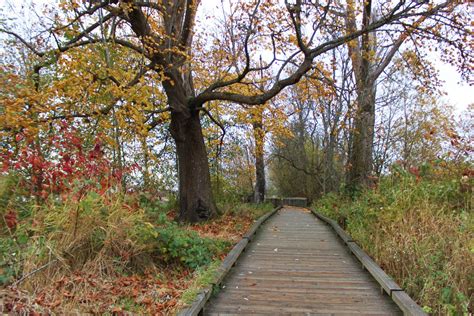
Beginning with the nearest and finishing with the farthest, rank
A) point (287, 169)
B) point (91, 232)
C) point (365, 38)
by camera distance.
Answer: point (91, 232)
point (365, 38)
point (287, 169)

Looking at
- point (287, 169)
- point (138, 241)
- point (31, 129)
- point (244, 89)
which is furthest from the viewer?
point (287, 169)

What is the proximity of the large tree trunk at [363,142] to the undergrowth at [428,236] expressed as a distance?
14.4 feet

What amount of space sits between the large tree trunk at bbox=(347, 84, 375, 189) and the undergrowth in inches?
173

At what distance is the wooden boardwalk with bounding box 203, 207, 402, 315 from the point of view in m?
3.77

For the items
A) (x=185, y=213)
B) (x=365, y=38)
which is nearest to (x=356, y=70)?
(x=365, y=38)

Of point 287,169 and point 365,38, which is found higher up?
point 365,38

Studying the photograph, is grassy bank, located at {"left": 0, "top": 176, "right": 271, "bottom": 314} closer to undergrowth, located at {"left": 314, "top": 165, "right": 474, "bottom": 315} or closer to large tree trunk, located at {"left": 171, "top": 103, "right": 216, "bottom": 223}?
undergrowth, located at {"left": 314, "top": 165, "right": 474, "bottom": 315}

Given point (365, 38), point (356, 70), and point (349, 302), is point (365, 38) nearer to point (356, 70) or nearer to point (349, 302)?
point (356, 70)

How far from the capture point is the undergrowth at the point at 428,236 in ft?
12.1

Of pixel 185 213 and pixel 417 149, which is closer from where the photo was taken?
pixel 185 213

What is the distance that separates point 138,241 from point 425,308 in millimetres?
3690

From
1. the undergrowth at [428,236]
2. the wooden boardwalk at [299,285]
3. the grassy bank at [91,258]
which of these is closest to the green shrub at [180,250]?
the grassy bank at [91,258]

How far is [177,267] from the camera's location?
209 inches

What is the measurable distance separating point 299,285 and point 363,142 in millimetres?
8197
